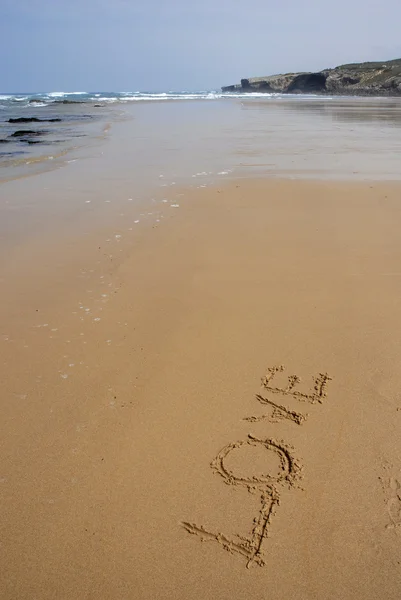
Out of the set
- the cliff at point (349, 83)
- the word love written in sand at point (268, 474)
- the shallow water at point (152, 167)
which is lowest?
the word love written in sand at point (268, 474)

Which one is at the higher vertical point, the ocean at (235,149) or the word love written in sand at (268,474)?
the ocean at (235,149)

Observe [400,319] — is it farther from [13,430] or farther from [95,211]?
[95,211]

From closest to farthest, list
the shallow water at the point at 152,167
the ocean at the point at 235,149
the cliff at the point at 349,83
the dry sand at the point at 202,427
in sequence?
the dry sand at the point at 202,427
the shallow water at the point at 152,167
the ocean at the point at 235,149
the cliff at the point at 349,83

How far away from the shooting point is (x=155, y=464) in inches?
90.7

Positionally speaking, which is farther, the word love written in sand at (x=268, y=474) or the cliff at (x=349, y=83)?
the cliff at (x=349, y=83)

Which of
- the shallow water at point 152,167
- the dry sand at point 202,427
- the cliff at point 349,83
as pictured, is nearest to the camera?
the dry sand at point 202,427

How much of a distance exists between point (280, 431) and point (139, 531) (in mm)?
899

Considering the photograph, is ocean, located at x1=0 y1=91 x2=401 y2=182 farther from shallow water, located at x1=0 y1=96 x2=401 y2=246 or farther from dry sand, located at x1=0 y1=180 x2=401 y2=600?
dry sand, located at x1=0 y1=180 x2=401 y2=600

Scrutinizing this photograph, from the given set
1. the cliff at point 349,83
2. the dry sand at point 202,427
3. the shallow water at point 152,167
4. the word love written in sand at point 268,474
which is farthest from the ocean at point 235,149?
the cliff at point 349,83

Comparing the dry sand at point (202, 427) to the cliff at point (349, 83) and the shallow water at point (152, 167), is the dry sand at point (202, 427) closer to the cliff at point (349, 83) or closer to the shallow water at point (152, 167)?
the shallow water at point (152, 167)

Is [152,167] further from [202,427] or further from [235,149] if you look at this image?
[202,427]

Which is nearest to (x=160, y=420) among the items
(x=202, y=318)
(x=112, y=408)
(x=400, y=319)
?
(x=112, y=408)

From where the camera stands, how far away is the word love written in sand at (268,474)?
1905 millimetres

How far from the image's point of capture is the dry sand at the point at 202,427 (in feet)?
6.04
